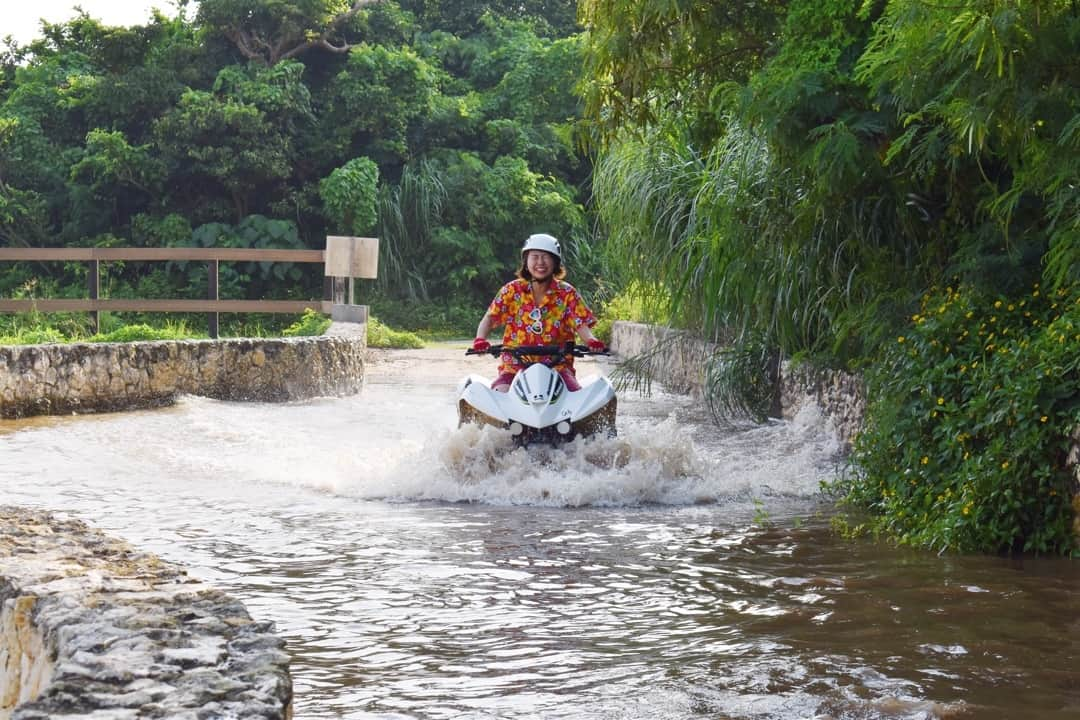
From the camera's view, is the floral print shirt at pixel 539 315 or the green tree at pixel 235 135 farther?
the green tree at pixel 235 135

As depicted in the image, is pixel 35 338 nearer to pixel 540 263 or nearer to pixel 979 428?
pixel 540 263

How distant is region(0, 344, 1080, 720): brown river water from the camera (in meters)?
4.62

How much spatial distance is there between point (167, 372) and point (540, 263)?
6.78m

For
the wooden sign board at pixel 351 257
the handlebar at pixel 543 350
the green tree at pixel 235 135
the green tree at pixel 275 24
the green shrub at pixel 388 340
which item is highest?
the green tree at pixel 275 24

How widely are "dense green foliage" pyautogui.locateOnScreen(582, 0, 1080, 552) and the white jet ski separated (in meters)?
1.40

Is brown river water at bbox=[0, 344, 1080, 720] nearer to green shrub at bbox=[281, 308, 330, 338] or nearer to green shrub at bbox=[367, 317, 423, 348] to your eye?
green shrub at bbox=[281, 308, 330, 338]

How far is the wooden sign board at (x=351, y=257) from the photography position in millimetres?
20000

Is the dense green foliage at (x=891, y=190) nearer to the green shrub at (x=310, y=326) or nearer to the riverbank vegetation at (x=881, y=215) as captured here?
the riverbank vegetation at (x=881, y=215)

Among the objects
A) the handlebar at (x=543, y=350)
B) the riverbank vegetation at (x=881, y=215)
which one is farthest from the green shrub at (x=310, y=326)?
the handlebar at (x=543, y=350)

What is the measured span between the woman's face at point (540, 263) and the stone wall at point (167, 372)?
20.4ft

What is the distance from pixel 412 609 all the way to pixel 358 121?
967 inches

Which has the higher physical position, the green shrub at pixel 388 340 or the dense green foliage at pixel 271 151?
the dense green foliage at pixel 271 151

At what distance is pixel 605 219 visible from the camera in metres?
14.7

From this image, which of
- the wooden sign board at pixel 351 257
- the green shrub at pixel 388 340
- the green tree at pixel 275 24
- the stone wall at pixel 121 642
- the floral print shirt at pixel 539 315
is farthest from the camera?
the green tree at pixel 275 24
